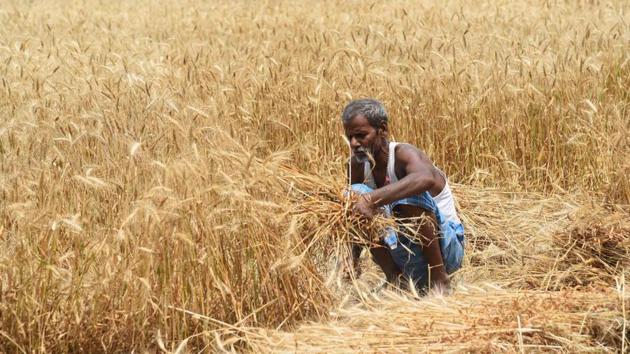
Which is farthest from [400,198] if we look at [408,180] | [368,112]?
[368,112]

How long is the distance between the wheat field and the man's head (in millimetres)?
182

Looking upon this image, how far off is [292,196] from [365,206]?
351 millimetres

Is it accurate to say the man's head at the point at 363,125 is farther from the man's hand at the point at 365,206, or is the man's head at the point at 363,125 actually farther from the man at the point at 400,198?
the man's hand at the point at 365,206

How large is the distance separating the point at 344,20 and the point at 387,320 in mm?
6458

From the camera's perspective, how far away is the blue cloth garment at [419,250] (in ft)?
13.5

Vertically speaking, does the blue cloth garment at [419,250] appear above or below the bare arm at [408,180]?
below

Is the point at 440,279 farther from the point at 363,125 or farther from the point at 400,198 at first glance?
the point at 363,125

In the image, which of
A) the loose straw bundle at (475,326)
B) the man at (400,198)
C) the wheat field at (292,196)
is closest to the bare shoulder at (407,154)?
the man at (400,198)

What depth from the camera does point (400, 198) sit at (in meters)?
3.98

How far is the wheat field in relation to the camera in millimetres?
3514

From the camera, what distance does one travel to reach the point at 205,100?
5.85 meters

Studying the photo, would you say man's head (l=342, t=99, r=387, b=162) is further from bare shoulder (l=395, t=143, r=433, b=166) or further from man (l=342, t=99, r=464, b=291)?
bare shoulder (l=395, t=143, r=433, b=166)

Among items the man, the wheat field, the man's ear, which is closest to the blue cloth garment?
the man

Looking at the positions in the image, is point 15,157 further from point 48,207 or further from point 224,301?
point 224,301
